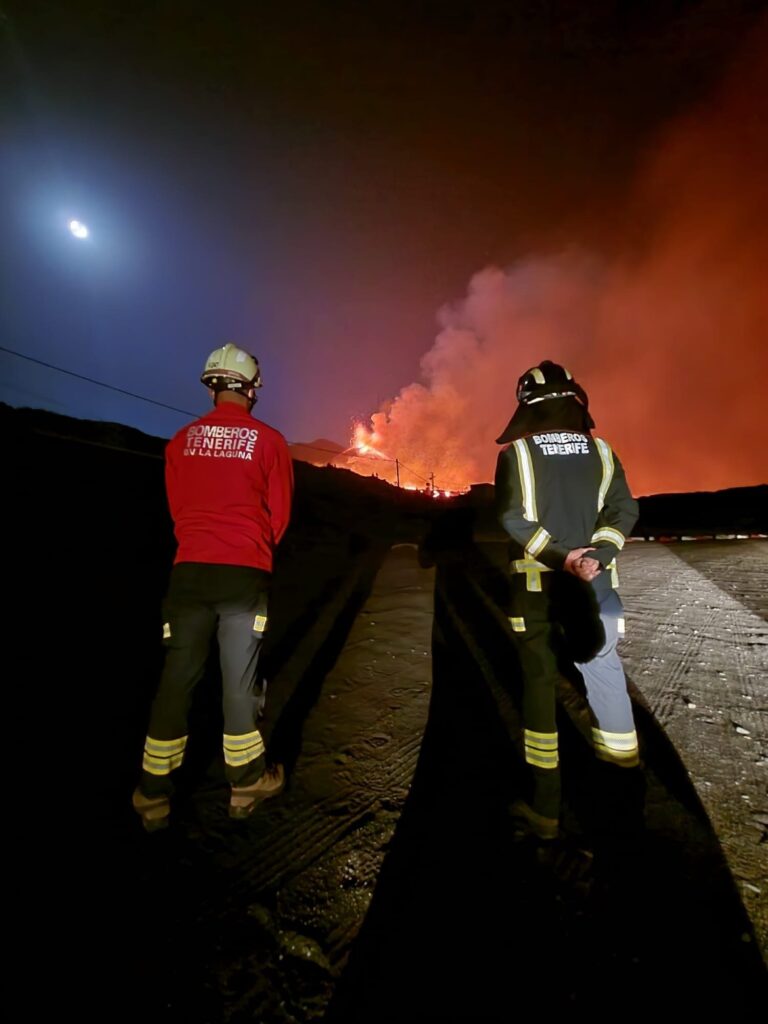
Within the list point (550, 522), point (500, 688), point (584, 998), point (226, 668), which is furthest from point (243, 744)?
point (500, 688)

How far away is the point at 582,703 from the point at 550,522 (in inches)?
87.0

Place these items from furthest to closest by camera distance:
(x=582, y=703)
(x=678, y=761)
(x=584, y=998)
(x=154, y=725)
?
(x=582, y=703) < (x=678, y=761) < (x=154, y=725) < (x=584, y=998)

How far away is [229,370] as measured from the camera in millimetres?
2732

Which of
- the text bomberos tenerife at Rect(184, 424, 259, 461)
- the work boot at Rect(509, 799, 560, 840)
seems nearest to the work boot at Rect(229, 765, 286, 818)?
the work boot at Rect(509, 799, 560, 840)

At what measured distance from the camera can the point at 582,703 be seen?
12.0ft

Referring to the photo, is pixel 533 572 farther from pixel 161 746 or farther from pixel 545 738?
pixel 161 746

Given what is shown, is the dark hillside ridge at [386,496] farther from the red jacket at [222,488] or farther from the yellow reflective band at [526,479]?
the yellow reflective band at [526,479]

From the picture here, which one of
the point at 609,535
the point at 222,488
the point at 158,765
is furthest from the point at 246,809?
the point at 609,535

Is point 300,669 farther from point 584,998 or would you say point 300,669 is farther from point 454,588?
point 454,588

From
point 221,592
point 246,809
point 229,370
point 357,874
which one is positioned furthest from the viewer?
point 229,370

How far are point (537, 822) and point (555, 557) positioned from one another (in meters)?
1.39

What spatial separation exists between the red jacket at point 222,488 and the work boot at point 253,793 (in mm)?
1290

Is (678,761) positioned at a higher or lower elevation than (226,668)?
lower

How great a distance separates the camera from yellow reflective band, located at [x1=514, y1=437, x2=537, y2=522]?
2363 mm
